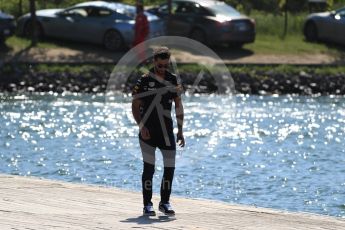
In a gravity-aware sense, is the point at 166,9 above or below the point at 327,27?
above

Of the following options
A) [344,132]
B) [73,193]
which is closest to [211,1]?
[344,132]

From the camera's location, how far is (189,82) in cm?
3641

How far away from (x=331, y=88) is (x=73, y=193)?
923 inches

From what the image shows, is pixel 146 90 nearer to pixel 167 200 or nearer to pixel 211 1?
pixel 167 200

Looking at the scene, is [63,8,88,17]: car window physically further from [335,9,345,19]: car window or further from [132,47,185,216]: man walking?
[132,47,185,216]: man walking

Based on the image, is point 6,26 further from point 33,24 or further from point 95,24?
point 95,24

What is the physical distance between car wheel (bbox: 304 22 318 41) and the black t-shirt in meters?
27.5

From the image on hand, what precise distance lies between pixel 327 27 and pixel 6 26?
32.3 feet

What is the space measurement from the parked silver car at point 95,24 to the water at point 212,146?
2.60 m

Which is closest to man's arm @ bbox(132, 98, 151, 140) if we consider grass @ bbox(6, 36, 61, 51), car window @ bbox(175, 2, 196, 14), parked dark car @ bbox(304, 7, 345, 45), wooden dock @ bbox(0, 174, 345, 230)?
wooden dock @ bbox(0, 174, 345, 230)

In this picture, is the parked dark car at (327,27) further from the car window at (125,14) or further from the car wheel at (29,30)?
the car wheel at (29,30)

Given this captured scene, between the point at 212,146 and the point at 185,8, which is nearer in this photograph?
the point at 212,146

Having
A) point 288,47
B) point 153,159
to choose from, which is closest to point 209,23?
point 288,47

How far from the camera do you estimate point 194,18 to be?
126 ft
